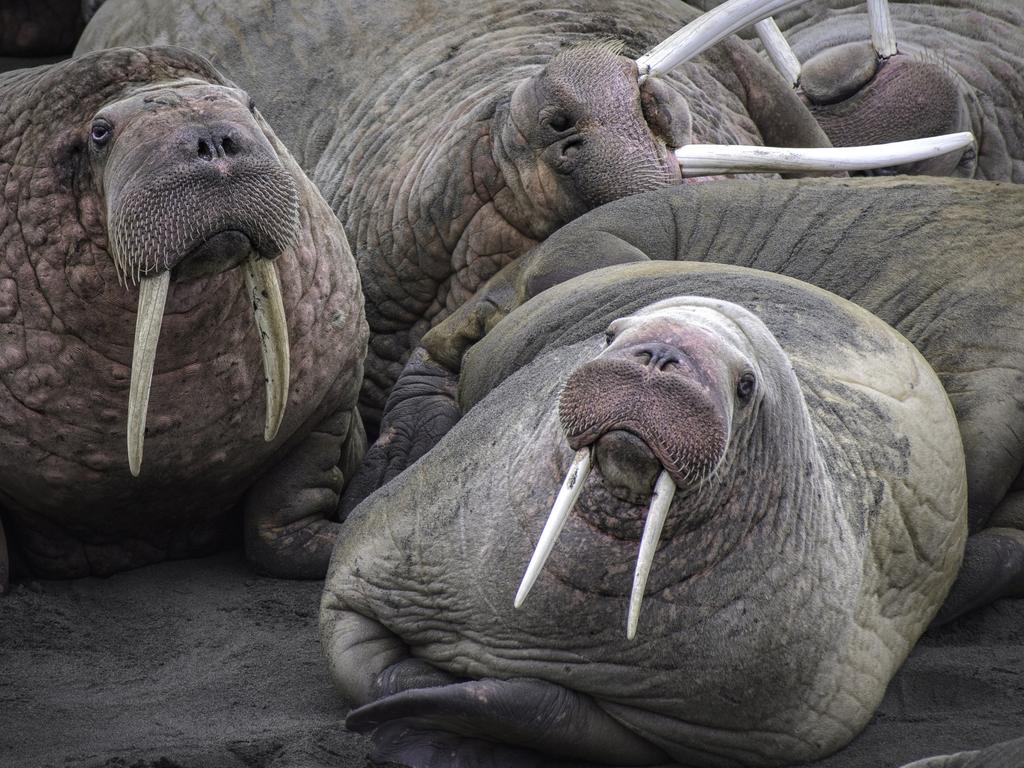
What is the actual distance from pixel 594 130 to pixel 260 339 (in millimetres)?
1610

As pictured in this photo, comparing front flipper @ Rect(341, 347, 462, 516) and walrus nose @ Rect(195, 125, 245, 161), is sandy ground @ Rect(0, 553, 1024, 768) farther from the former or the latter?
walrus nose @ Rect(195, 125, 245, 161)

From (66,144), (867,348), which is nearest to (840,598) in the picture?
(867,348)

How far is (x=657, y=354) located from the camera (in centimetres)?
328

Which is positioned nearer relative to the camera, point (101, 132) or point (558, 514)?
point (558, 514)

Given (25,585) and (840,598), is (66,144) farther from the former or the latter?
(840,598)

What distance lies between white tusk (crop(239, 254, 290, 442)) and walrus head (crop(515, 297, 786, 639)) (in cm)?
111

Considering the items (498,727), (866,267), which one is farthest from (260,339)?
(866,267)

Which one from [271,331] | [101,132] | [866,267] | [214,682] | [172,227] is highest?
[101,132]

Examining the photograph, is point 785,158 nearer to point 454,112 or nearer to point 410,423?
point 454,112

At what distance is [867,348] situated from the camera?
4.34 meters

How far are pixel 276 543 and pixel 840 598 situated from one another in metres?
1.93

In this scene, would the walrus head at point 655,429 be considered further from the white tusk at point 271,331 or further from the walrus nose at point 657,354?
the white tusk at point 271,331

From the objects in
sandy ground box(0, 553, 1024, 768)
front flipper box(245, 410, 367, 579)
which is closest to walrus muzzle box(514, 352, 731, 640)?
sandy ground box(0, 553, 1024, 768)

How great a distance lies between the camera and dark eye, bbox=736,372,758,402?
3416mm
